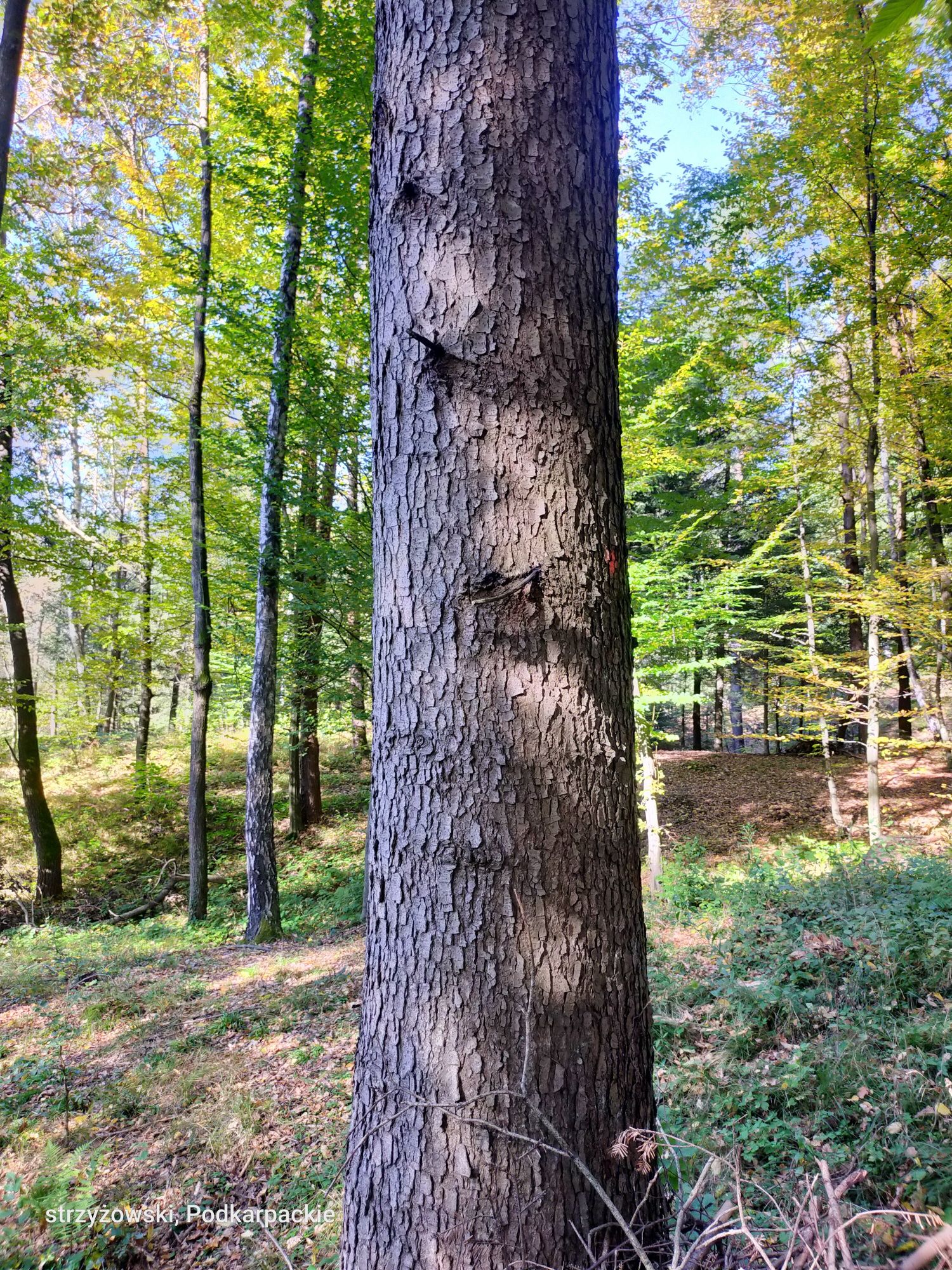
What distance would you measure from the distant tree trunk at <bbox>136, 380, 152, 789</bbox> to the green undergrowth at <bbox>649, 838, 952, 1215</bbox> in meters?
10.6

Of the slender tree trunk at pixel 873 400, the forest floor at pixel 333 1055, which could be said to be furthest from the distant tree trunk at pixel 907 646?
the forest floor at pixel 333 1055

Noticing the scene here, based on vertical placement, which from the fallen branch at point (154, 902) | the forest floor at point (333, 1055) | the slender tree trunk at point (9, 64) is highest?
the slender tree trunk at point (9, 64)

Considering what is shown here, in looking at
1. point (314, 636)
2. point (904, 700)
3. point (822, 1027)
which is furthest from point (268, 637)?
point (904, 700)

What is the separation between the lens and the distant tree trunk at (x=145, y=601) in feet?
37.2

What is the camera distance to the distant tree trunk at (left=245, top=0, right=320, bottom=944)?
25.2 feet

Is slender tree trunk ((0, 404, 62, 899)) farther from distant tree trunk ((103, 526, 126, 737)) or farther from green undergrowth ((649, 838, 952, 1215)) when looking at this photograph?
green undergrowth ((649, 838, 952, 1215))

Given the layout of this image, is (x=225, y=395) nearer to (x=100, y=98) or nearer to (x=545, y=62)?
(x=100, y=98)

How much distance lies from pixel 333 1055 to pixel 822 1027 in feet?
9.60

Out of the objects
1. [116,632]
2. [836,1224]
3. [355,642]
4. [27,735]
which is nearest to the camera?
[836,1224]

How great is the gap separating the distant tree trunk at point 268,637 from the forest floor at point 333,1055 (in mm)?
691

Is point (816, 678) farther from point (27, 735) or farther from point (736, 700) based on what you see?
point (27, 735)

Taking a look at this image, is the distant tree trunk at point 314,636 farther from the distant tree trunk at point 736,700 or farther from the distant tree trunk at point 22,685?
the distant tree trunk at point 736,700

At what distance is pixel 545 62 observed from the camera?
4.82ft

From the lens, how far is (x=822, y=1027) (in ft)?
10.7
